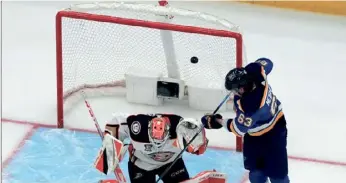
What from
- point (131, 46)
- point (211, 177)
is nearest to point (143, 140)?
point (211, 177)

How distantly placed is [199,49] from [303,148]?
2.34 feet

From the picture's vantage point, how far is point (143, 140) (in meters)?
4.43

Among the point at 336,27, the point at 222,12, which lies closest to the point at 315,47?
the point at 336,27

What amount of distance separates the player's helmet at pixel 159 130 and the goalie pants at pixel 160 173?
28 cm

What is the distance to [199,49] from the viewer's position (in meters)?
5.26

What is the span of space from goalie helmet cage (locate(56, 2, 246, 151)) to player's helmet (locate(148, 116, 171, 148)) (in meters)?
0.75

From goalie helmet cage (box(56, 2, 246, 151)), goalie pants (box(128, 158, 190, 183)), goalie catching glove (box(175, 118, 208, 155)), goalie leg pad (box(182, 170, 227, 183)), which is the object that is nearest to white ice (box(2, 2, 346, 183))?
goalie helmet cage (box(56, 2, 246, 151))

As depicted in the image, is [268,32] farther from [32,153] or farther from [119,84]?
[32,153]

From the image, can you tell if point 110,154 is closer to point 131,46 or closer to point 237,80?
point 237,80

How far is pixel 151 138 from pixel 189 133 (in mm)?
167

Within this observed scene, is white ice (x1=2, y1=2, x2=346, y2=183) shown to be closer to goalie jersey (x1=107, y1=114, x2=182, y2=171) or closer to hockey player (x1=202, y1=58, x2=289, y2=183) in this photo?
hockey player (x1=202, y1=58, x2=289, y2=183)

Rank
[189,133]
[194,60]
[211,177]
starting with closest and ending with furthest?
1. [189,133]
2. [211,177]
3. [194,60]

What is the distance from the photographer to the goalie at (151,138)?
4359mm

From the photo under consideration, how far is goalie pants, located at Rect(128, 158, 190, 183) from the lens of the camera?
4617 millimetres
